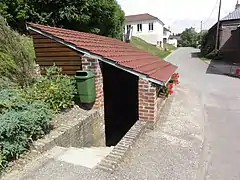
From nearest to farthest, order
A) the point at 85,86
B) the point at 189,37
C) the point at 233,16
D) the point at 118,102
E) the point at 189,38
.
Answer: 1. the point at 85,86
2. the point at 118,102
3. the point at 233,16
4. the point at 189,38
5. the point at 189,37

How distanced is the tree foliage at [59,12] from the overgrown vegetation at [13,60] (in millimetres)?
5474

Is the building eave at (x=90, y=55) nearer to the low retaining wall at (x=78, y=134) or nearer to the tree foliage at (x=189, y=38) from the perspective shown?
the low retaining wall at (x=78, y=134)

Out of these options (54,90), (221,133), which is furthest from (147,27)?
(54,90)

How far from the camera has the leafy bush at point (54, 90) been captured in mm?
4688

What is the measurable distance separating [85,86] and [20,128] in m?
2.05

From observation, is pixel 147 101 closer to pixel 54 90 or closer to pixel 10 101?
pixel 54 90

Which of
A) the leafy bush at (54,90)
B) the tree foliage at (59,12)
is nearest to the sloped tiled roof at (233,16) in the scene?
the tree foliage at (59,12)

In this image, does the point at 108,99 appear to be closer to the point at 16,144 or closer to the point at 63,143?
the point at 63,143

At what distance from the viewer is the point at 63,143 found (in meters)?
4.19

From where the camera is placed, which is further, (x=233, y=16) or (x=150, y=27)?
(x=150, y=27)

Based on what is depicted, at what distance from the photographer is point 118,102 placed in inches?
352

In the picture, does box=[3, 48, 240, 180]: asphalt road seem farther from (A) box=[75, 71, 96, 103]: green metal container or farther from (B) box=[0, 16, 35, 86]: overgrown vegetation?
(B) box=[0, 16, 35, 86]: overgrown vegetation

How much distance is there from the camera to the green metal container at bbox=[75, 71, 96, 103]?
509 centimetres

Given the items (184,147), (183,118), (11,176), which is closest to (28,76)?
(11,176)
